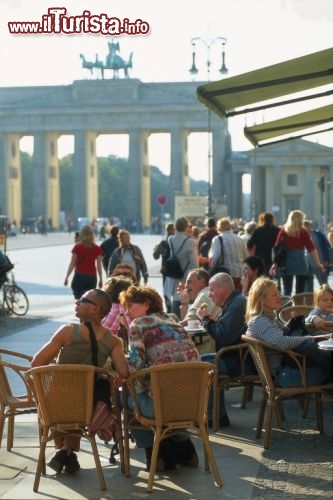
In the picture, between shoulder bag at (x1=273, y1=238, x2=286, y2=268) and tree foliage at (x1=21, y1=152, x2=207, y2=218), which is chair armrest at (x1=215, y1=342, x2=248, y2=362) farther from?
tree foliage at (x1=21, y1=152, x2=207, y2=218)

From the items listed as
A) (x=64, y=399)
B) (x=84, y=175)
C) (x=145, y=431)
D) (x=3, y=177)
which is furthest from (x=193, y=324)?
(x=84, y=175)

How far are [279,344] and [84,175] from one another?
10398 centimetres

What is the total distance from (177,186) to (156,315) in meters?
103

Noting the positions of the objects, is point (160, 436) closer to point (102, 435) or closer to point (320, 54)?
point (102, 435)

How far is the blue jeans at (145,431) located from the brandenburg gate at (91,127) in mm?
102476

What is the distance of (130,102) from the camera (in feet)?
371

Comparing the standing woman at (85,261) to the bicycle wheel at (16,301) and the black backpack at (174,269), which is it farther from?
the bicycle wheel at (16,301)

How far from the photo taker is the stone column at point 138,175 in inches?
4387

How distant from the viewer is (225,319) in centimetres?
1018

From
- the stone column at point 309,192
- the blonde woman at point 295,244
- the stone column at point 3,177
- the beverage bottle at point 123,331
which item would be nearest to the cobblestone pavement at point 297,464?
the beverage bottle at point 123,331

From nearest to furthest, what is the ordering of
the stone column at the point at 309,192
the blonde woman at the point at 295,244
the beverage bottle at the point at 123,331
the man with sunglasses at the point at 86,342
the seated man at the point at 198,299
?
the man with sunglasses at the point at 86,342 → the beverage bottle at the point at 123,331 → the seated man at the point at 198,299 → the blonde woman at the point at 295,244 → the stone column at the point at 309,192

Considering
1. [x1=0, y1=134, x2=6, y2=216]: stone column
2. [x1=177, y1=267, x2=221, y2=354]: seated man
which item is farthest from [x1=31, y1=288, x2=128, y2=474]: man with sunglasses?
[x1=0, y1=134, x2=6, y2=216]: stone column

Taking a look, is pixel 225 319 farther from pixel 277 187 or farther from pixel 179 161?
pixel 277 187

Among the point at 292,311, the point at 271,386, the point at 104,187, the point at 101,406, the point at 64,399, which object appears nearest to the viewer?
the point at 64,399
